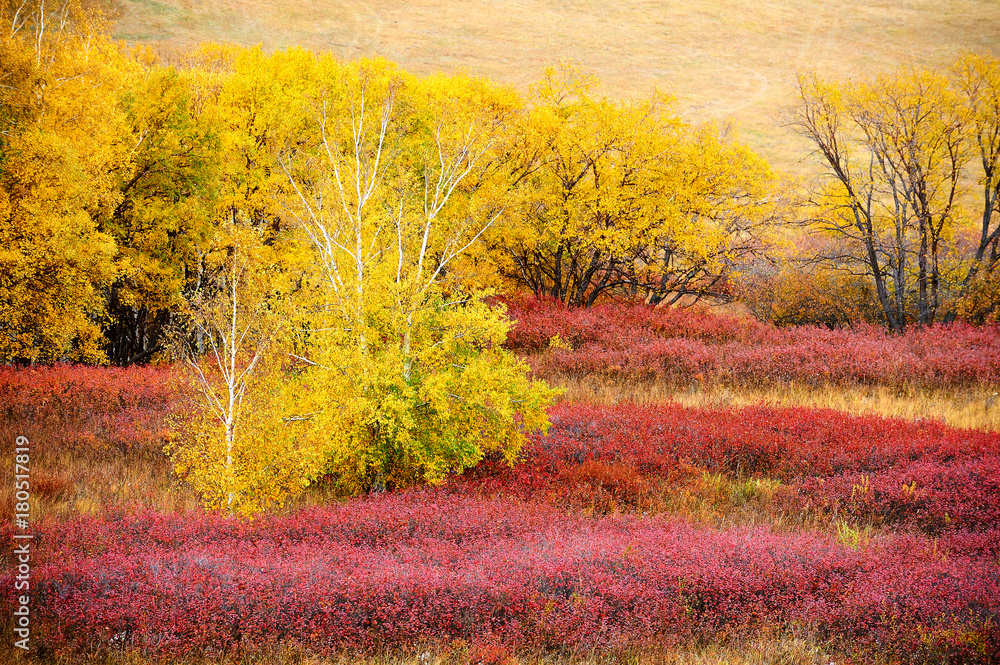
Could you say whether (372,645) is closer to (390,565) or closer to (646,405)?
(390,565)

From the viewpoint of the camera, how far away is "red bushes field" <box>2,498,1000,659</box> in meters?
5.88

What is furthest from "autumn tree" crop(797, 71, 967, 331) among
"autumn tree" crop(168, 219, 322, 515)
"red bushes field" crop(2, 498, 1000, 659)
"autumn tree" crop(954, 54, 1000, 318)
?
"autumn tree" crop(168, 219, 322, 515)

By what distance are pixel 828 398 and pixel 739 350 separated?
12.8 ft

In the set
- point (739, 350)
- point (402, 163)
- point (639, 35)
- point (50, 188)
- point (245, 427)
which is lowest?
point (739, 350)

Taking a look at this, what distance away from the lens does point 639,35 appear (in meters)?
109

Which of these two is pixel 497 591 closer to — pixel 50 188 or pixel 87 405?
pixel 87 405

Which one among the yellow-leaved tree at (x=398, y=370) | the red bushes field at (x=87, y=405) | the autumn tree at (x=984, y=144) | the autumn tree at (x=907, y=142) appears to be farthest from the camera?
the autumn tree at (x=907, y=142)

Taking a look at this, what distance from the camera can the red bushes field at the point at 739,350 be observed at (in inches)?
672

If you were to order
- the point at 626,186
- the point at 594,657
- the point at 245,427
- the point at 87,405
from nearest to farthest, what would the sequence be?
the point at 594,657
the point at 245,427
the point at 87,405
the point at 626,186

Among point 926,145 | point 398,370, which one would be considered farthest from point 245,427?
point 926,145

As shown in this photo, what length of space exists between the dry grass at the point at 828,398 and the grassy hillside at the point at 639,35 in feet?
186

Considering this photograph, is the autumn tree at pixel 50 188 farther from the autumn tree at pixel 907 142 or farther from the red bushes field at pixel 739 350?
the autumn tree at pixel 907 142

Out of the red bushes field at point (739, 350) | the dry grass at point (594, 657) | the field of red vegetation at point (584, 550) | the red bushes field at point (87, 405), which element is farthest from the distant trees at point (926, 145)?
the red bushes field at point (87, 405)

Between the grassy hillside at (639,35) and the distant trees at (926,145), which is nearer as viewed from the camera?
the distant trees at (926,145)
